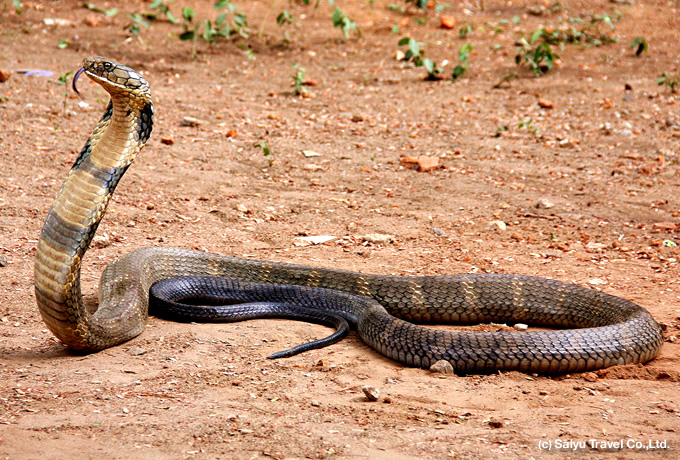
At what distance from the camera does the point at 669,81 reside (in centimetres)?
1095

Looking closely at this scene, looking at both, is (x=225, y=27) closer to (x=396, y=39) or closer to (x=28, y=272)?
(x=396, y=39)

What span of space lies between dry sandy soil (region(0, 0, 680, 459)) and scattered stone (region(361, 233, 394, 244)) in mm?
70

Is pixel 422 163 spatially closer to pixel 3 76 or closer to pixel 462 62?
pixel 462 62

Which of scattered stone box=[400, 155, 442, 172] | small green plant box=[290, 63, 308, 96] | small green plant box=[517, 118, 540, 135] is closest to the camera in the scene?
scattered stone box=[400, 155, 442, 172]

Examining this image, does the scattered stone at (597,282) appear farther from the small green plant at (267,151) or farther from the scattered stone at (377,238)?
the small green plant at (267,151)

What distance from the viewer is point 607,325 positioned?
5277 mm

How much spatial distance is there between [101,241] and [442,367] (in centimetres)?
324

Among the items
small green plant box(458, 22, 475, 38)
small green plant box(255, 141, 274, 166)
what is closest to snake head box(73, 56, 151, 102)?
small green plant box(255, 141, 274, 166)

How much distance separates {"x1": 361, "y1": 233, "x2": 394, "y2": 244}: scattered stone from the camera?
6.98 metres

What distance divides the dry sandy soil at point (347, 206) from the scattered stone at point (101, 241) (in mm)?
29

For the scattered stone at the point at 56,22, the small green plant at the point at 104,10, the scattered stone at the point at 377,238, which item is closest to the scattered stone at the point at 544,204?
the scattered stone at the point at 377,238

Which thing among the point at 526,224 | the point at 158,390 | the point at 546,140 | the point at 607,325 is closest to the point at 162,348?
the point at 158,390

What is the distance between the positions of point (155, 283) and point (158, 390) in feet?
5.75

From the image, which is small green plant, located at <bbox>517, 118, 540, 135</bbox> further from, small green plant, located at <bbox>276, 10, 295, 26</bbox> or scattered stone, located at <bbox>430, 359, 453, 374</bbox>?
scattered stone, located at <bbox>430, 359, 453, 374</bbox>
